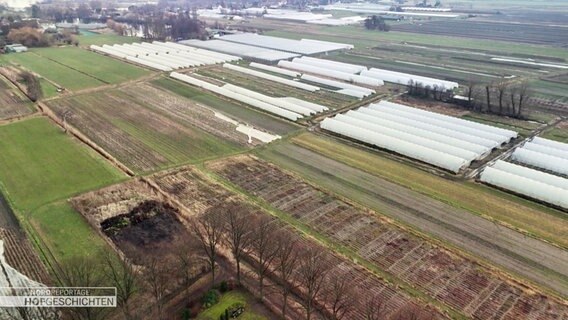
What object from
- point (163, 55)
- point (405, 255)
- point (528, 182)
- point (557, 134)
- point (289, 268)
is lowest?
point (405, 255)

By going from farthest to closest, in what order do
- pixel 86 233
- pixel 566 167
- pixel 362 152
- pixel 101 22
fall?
pixel 101 22
pixel 362 152
pixel 566 167
pixel 86 233

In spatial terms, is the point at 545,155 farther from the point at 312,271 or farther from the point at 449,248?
the point at 312,271

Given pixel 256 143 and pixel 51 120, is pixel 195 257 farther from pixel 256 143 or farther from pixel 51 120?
pixel 51 120

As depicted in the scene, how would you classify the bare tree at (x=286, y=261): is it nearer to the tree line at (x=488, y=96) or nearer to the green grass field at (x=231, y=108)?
the green grass field at (x=231, y=108)

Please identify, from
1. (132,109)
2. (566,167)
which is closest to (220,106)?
(132,109)

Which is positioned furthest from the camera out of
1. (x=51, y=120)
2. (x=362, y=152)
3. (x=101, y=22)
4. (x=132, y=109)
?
(x=101, y=22)

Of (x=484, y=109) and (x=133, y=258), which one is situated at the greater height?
(x=484, y=109)

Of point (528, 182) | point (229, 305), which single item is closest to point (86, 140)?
point (229, 305)
